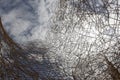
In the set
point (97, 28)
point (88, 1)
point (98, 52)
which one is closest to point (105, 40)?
point (98, 52)

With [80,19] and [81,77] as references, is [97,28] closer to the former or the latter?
[80,19]

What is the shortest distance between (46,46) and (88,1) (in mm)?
546

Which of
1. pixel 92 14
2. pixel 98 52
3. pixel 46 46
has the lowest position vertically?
pixel 46 46

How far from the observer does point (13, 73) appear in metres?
1.31

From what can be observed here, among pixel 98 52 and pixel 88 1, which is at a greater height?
pixel 88 1

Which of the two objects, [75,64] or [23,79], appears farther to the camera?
[75,64]

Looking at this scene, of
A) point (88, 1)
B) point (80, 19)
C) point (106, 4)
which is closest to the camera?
point (106, 4)

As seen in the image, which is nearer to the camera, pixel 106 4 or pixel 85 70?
pixel 85 70

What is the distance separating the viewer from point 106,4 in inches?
62.5

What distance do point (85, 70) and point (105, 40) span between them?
214mm

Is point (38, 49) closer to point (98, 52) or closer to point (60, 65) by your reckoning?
point (60, 65)

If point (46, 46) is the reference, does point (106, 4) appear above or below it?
above

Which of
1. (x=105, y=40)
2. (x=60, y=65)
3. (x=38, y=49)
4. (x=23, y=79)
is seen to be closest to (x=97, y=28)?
(x=105, y=40)

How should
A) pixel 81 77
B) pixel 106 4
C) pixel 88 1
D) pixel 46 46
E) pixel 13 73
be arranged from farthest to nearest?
pixel 46 46, pixel 88 1, pixel 106 4, pixel 81 77, pixel 13 73
